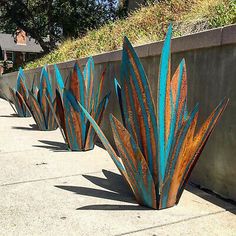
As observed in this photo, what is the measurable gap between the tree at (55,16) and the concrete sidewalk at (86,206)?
59.3 ft

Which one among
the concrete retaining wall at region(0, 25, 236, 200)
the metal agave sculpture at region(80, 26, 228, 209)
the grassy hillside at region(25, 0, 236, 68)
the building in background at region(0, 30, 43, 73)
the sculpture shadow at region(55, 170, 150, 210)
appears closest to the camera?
the metal agave sculpture at region(80, 26, 228, 209)

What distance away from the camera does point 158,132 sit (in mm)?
3258

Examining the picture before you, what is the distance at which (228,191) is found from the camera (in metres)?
3.63

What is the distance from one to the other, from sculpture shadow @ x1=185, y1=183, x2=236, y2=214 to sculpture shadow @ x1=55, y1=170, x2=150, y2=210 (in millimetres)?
696

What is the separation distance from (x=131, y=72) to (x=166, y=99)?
1.26 ft

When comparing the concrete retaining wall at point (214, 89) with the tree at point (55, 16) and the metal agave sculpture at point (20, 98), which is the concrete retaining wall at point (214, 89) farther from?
the tree at point (55, 16)

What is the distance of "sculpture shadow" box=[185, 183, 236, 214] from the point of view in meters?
3.47

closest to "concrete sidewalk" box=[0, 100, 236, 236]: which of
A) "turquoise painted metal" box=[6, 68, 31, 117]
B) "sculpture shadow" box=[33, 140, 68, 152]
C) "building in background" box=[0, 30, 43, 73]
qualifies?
"sculpture shadow" box=[33, 140, 68, 152]

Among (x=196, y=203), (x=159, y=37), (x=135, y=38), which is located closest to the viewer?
(x=196, y=203)

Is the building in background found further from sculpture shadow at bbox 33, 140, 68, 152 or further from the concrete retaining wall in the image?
the concrete retaining wall

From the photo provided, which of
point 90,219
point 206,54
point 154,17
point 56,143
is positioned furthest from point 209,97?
point 154,17

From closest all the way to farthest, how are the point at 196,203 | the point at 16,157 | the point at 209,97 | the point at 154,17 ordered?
the point at 196,203 < the point at 209,97 < the point at 16,157 < the point at 154,17

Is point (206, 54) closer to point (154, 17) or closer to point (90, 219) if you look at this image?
point (90, 219)

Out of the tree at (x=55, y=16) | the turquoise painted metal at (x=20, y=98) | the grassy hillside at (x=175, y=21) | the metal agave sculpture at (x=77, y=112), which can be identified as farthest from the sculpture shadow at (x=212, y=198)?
the tree at (x=55, y=16)
